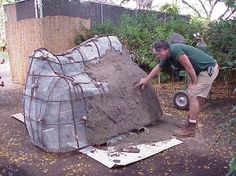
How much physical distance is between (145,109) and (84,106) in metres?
1.03

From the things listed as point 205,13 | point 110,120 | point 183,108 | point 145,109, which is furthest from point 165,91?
point 205,13

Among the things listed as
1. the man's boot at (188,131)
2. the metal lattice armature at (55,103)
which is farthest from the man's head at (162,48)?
the man's boot at (188,131)

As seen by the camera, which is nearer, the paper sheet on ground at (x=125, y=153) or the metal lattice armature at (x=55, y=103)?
the paper sheet on ground at (x=125, y=153)

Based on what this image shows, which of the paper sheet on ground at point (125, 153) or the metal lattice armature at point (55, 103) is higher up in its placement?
the metal lattice armature at point (55, 103)

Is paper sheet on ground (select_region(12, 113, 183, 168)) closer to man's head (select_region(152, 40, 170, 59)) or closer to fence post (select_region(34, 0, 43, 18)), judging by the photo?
man's head (select_region(152, 40, 170, 59))

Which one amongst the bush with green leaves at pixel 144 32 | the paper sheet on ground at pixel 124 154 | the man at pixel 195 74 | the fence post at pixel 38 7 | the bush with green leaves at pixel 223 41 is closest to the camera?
the paper sheet on ground at pixel 124 154

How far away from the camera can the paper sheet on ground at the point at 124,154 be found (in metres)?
3.38

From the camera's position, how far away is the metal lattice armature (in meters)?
3.60

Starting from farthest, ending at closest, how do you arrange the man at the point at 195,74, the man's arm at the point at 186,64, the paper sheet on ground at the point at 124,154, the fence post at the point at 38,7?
1. the fence post at the point at 38,7
2. the man at the point at 195,74
3. the man's arm at the point at 186,64
4. the paper sheet on ground at the point at 124,154

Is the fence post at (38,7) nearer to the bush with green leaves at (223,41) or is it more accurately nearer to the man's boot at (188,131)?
the bush with green leaves at (223,41)

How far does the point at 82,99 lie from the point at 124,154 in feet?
2.69

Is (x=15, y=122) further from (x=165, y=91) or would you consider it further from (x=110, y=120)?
(x=165, y=91)

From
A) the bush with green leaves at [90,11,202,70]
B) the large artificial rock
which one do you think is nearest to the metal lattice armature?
the large artificial rock

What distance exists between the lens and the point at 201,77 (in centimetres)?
414
